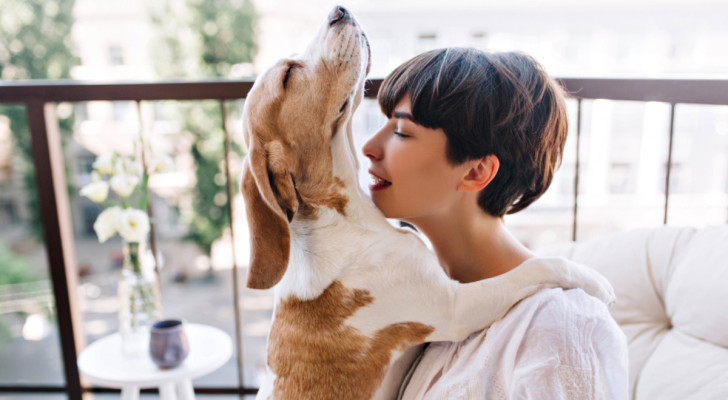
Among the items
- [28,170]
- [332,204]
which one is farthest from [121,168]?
[28,170]

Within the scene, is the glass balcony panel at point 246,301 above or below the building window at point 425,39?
A: below

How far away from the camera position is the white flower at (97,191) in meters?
1.79

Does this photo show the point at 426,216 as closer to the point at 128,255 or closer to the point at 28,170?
the point at 128,255

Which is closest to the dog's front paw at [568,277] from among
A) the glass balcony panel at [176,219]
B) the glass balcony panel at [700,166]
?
the glass balcony panel at [176,219]

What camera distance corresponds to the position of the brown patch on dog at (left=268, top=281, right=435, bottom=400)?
1.01 meters

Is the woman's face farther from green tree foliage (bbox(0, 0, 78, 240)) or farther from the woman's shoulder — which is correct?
green tree foliage (bbox(0, 0, 78, 240))

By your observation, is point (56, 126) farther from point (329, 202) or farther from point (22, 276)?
point (22, 276)

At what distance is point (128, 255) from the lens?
188cm

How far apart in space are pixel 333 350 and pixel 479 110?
52cm

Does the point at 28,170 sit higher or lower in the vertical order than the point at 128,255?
lower

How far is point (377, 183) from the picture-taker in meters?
1.12

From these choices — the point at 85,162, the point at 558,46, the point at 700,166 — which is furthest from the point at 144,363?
the point at 700,166

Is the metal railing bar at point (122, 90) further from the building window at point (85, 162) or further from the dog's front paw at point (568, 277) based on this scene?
the building window at point (85, 162)

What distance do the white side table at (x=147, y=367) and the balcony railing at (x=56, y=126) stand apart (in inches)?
6.0
